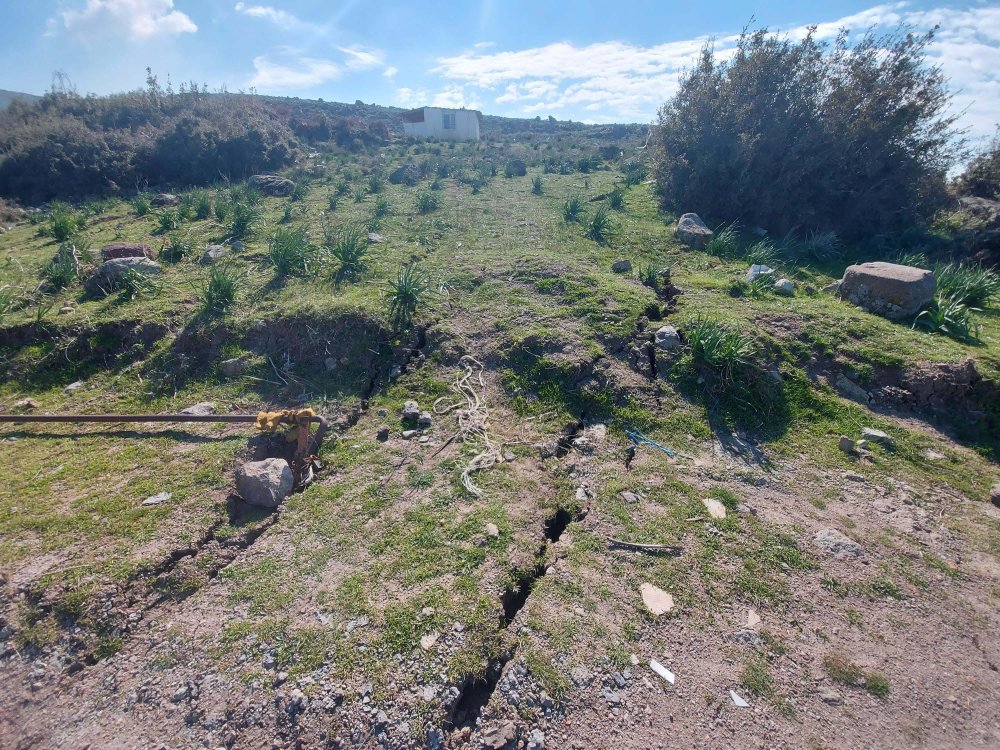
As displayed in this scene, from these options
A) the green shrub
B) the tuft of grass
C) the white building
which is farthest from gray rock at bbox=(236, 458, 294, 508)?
the white building

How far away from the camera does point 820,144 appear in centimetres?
965

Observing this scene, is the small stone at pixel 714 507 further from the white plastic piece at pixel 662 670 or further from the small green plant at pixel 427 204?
the small green plant at pixel 427 204

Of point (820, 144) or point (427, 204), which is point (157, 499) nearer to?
point (427, 204)

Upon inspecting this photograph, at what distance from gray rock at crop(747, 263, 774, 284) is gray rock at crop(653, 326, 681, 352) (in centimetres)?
250

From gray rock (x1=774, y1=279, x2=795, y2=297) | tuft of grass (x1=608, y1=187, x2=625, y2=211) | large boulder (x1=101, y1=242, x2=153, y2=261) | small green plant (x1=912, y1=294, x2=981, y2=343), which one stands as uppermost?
tuft of grass (x1=608, y1=187, x2=625, y2=211)

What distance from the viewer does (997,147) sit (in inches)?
400

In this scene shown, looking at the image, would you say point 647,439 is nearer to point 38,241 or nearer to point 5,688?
point 5,688

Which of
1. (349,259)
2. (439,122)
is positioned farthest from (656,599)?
(439,122)

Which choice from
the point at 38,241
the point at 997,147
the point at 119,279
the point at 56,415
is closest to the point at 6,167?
the point at 38,241

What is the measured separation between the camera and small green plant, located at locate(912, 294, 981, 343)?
5.68 m

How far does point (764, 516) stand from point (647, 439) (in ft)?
3.67

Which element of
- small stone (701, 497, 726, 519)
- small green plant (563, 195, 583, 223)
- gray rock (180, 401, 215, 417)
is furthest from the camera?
small green plant (563, 195, 583, 223)

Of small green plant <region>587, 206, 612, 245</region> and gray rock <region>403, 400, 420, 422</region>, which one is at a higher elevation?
small green plant <region>587, 206, 612, 245</region>

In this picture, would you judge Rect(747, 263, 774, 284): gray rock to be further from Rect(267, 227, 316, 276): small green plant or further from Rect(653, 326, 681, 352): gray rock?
Rect(267, 227, 316, 276): small green plant
